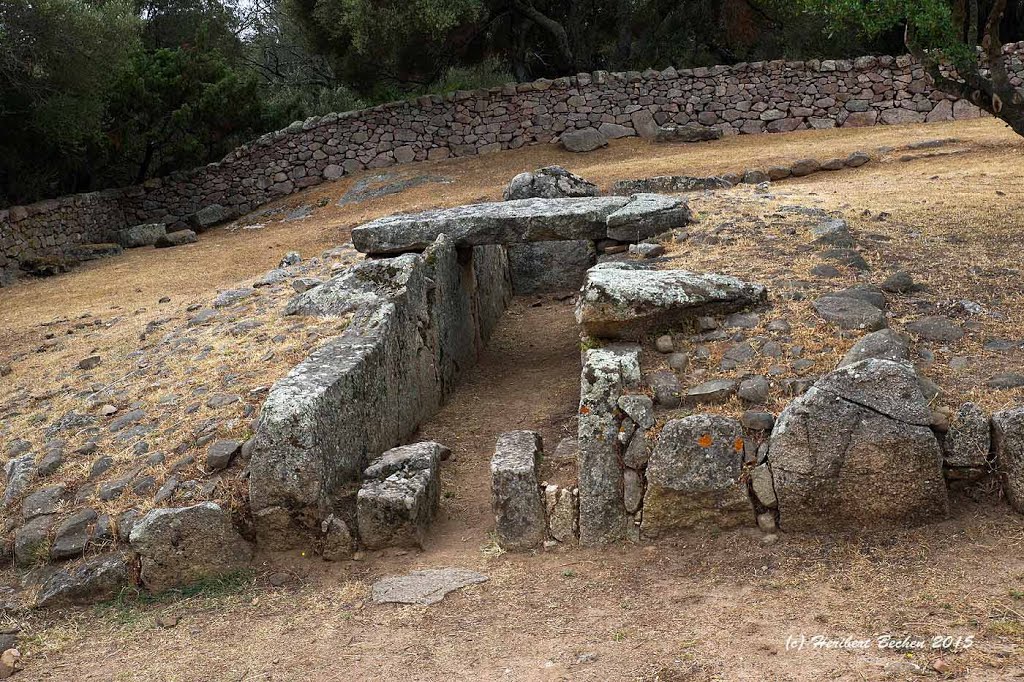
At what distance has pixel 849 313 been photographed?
771 centimetres

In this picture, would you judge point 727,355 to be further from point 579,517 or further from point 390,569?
point 390,569

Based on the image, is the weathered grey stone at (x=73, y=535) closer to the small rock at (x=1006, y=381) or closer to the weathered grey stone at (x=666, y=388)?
the weathered grey stone at (x=666, y=388)

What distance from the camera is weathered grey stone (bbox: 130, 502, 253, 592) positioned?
6703 mm

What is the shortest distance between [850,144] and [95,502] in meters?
14.9

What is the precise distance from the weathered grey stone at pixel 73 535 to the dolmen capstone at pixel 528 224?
14.3 ft

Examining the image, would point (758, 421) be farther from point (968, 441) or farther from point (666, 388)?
point (968, 441)

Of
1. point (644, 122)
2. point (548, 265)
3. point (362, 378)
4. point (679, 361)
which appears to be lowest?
point (548, 265)

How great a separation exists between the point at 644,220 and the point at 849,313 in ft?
9.88

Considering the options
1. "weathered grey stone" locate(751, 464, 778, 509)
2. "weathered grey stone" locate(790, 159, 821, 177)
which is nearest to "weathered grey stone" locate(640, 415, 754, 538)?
"weathered grey stone" locate(751, 464, 778, 509)

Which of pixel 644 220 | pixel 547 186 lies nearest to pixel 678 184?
pixel 547 186

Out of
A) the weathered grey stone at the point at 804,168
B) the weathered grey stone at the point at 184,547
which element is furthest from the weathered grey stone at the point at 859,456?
the weathered grey stone at the point at 804,168

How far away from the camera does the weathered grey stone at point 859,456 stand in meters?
5.96

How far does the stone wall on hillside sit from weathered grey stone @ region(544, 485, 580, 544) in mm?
16161

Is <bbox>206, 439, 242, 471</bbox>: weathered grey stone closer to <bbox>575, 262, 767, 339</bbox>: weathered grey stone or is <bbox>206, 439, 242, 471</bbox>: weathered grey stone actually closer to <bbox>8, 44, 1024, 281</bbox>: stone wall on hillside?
<bbox>575, 262, 767, 339</bbox>: weathered grey stone
